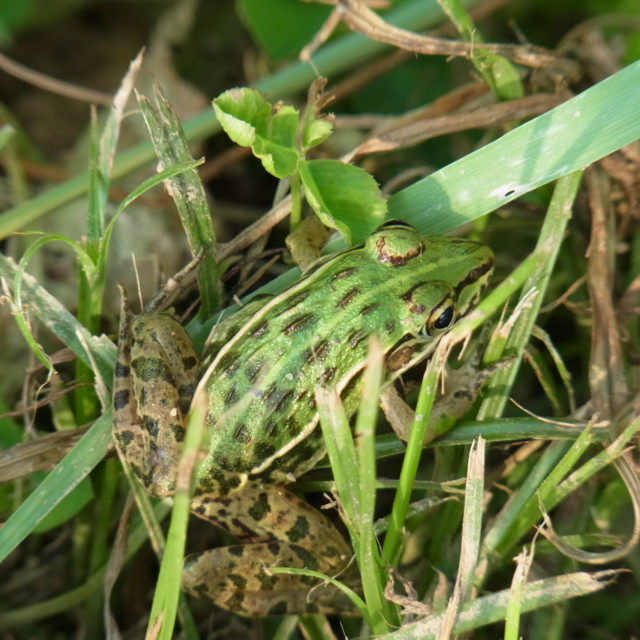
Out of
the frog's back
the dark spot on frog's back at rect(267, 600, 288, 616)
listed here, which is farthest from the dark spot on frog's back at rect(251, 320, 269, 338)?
the dark spot on frog's back at rect(267, 600, 288, 616)

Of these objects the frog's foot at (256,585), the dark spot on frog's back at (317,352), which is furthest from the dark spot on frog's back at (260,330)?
the frog's foot at (256,585)

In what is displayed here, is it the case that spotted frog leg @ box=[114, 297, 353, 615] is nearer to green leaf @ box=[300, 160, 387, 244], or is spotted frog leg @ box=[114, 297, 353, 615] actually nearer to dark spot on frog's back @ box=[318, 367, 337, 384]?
dark spot on frog's back @ box=[318, 367, 337, 384]

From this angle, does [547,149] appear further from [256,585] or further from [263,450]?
[256,585]

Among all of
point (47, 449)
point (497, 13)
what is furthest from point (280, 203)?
point (497, 13)

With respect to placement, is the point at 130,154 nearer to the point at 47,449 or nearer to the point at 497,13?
the point at 47,449

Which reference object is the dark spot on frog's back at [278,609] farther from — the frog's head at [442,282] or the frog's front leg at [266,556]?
the frog's head at [442,282]

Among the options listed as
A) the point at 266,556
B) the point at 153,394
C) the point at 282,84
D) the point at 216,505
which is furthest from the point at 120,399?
the point at 282,84
